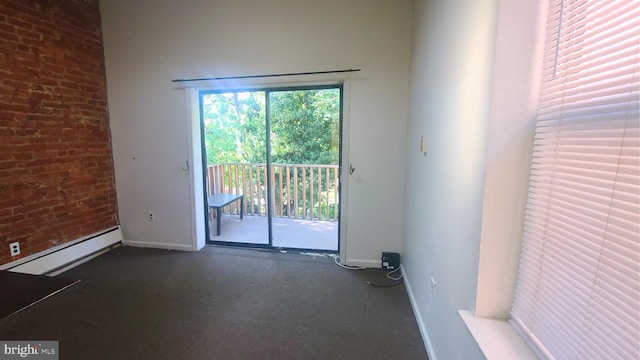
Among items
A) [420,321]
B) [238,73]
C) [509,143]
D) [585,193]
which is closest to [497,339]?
[585,193]

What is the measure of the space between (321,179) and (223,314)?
2.44 meters

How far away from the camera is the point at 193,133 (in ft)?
10.9

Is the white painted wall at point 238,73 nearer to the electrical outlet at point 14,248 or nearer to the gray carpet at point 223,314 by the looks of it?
the gray carpet at point 223,314

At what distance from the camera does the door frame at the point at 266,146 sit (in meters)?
3.00

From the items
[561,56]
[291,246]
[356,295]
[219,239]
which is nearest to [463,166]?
[561,56]

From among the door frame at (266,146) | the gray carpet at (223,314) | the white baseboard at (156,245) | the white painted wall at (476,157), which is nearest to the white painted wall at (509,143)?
the white painted wall at (476,157)

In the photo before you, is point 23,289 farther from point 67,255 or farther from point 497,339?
point 67,255

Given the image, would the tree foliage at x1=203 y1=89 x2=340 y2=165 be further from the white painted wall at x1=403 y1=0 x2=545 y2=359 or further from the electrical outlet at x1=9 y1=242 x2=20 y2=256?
the electrical outlet at x1=9 y1=242 x2=20 y2=256

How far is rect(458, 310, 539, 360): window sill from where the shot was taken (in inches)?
38.8

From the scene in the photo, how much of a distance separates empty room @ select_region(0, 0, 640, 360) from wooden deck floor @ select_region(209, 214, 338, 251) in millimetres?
45

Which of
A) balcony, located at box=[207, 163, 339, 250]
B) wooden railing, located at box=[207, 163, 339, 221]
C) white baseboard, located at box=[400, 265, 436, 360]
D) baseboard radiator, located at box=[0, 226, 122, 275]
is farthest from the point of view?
wooden railing, located at box=[207, 163, 339, 221]

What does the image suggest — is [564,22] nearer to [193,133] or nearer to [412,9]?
[412,9]

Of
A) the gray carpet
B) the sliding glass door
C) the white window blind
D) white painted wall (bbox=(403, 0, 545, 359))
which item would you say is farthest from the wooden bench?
the white window blind

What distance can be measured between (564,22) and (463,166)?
62 cm
